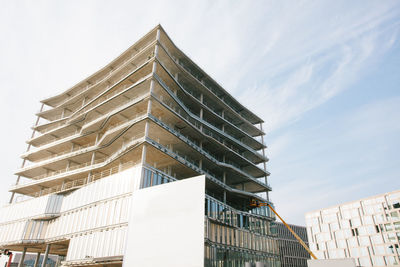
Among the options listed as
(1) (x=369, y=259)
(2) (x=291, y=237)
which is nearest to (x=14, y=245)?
(1) (x=369, y=259)

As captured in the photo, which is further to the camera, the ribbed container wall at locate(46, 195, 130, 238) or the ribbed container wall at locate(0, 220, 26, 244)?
the ribbed container wall at locate(0, 220, 26, 244)

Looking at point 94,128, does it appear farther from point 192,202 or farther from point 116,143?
point 192,202

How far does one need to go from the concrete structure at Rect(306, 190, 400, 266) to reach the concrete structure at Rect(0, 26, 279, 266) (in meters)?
38.5

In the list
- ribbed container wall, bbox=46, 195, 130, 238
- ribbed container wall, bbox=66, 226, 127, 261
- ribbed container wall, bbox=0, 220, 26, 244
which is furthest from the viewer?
ribbed container wall, bbox=0, 220, 26, 244

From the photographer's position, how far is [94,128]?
43.8 metres

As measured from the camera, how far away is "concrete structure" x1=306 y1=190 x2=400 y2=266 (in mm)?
71250

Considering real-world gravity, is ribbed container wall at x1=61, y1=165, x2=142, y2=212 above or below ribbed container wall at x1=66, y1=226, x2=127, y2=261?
above

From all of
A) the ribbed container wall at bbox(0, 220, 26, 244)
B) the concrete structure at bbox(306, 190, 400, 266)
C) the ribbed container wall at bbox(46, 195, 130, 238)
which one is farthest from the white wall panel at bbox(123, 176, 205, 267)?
the concrete structure at bbox(306, 190, 400, 266)

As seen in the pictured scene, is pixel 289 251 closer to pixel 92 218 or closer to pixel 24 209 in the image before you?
pixel 24 209

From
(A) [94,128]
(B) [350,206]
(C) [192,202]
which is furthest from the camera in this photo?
(B) [350,206]

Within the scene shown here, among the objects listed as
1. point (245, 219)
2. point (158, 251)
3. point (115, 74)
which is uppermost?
point (115, 74)

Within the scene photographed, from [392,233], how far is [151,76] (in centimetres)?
7077

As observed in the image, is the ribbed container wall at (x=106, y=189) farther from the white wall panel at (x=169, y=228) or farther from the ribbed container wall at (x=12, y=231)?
the ribbed container wall at (x=12, y=231)

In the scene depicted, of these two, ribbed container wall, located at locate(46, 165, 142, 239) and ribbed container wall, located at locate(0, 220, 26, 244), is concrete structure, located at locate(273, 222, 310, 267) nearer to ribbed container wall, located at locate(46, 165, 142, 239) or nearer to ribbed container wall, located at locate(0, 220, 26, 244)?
ribbed container wall, located at locate(46, 165, 142, 239)
